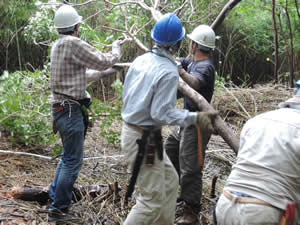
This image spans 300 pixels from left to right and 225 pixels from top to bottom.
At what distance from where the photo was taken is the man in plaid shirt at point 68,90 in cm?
320

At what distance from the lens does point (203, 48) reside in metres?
3.71

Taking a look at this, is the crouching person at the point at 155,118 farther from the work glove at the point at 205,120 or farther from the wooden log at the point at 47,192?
the wooden log at the point at 47,192

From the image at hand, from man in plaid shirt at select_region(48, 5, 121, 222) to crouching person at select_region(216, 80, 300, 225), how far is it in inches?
69.1

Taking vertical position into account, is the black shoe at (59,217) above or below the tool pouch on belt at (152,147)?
below

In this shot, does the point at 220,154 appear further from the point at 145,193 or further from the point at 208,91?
the point at 145,193

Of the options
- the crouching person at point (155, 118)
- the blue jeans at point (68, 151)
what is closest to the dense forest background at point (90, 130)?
the blue jeans at point (68, 151)

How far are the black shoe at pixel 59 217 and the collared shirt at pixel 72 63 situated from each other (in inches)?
48.0

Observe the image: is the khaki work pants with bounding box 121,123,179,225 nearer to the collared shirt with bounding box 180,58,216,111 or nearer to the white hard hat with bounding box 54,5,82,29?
the collared shirt with bounding box 180,58,216,111

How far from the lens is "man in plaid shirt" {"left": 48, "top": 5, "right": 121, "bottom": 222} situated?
3.20 m

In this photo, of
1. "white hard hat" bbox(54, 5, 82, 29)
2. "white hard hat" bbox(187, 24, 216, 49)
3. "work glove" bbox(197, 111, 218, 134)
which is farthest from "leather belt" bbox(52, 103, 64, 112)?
"white hard hat" bbox(187, 24, 216, 49)

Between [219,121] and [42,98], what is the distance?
2.81m

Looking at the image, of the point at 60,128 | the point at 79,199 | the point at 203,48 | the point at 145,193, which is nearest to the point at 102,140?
the point at 79,199

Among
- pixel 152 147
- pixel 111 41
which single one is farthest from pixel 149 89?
pixel 111 41

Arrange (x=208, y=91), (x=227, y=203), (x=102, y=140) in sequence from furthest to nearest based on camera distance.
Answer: (x=102, y=140)
(x=208, y=91)
(x=227, y=203)
